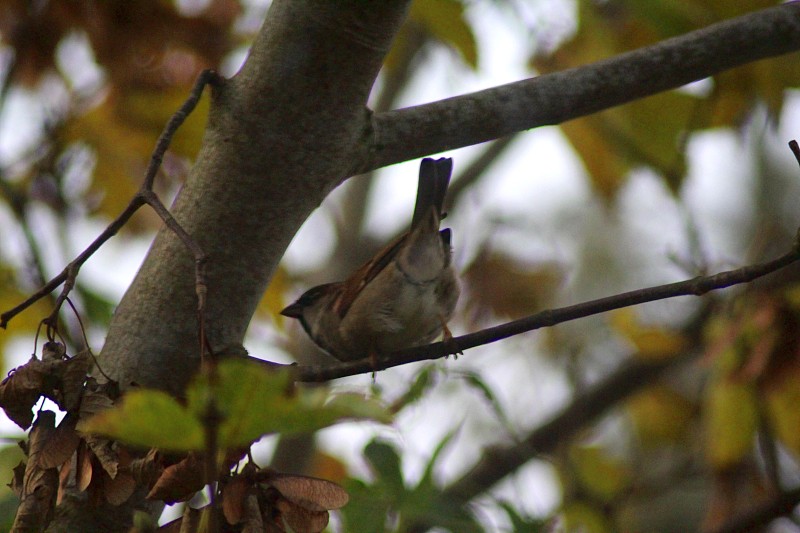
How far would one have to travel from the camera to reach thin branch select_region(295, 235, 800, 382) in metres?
1.29

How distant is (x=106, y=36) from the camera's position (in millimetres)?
2703

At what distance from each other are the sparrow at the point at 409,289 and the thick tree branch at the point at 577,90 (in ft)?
2.86

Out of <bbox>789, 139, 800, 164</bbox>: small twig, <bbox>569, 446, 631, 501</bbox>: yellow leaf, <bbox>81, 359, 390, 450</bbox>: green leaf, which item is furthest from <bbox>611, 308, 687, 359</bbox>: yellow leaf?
<bbox>81, 359, 390, 450</bbox>: green leaf

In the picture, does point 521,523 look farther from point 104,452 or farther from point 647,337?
point 647,337

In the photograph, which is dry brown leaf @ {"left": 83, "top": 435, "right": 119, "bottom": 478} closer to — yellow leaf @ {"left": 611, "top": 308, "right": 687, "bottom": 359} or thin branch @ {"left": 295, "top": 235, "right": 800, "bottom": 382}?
thin branch @ {"left": 295, "top": 235, "right": 800, "bottom": 382}

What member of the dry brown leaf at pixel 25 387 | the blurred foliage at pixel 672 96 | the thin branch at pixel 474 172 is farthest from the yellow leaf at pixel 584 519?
the dry brown leaf at pixel 25 387

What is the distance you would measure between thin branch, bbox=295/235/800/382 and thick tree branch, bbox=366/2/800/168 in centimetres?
41

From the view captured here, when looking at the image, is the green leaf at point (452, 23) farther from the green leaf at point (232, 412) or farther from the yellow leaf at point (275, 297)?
the green leaf at point (232, 412)

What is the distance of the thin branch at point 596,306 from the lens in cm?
129

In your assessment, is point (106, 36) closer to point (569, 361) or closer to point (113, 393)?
point (113, 393)

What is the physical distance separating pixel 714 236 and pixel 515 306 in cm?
671

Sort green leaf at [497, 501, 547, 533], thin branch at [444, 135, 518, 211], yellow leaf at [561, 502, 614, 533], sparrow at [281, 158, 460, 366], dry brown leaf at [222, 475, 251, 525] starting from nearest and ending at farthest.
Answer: dry brown leaf at [222, 475, 251, 525]
green leaf at [497, 501, 547, 533]
sparrow at [281, 158, 460, 366]
yellow leaf at [561, 502, 614, 533]
thin branch at [444, 135, 518, 211]

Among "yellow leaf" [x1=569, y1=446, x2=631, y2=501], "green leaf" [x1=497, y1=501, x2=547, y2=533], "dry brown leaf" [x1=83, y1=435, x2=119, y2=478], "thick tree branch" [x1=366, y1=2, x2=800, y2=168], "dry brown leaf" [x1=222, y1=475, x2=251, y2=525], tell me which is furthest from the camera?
"yellow leaf" [x1=569, y1=446, x2=631, y2=501]

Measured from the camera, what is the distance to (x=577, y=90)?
170 cm
